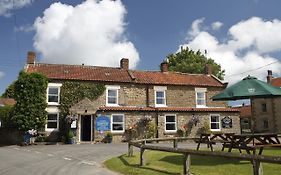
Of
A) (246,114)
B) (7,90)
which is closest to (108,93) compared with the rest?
(7,90)

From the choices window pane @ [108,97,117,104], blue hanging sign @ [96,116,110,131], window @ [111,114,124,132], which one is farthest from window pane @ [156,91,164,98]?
blue hanging sign @ [96,116,110,131]

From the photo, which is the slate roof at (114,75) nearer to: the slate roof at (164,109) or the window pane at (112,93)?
the window pane at (112,93)

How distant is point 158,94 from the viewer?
1163 inches

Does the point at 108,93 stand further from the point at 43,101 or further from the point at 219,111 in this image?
the point at 219,111

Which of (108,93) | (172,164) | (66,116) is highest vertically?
(108,93)

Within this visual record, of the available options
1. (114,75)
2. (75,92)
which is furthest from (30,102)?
(114,75)

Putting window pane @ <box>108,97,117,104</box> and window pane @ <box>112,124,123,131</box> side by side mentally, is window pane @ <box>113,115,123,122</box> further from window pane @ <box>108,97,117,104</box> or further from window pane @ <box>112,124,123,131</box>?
window pane @ <box>108,97,117,104</box>

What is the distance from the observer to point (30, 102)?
23578 millimetres

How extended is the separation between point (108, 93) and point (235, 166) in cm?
1872

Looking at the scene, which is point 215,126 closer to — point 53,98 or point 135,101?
point 135,101

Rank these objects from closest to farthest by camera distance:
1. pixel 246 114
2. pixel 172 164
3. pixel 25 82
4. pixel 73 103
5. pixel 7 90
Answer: pixel 172 164 → pixel 25 82 → pixel 73 103 → pixel 7 90 → pixel 246 114

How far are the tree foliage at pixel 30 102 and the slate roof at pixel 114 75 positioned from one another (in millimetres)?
1820

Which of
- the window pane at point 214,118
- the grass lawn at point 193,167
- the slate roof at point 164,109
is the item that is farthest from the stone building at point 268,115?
the grass lawn at point 193,167

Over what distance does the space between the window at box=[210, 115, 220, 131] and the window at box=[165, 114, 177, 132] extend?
4077 mm
